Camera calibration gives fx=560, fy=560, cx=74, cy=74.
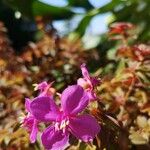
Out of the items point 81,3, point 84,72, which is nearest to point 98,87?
point 84,72

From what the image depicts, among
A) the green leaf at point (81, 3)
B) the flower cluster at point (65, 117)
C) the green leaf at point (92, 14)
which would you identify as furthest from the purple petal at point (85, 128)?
the green leaf at point (81, 3)

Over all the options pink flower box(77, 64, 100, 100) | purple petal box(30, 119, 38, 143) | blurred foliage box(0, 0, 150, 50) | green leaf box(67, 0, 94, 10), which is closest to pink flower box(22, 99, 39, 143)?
purple petal box(30, 119, 38, 143)

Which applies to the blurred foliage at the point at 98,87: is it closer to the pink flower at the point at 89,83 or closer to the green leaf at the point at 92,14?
the pink flower at the point at 89,83

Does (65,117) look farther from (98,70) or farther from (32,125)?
(98,70)

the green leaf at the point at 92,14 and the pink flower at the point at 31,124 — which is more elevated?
the green leaf at the point at 92,14

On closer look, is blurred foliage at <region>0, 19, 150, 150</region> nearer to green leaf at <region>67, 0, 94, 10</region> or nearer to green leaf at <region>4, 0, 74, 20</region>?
green leaf at <region>4, 0, 74, 20</region>

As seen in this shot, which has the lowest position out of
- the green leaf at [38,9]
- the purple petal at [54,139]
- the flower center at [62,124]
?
the purple petal at [54,139]

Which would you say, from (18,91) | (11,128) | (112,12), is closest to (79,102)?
(11,128)

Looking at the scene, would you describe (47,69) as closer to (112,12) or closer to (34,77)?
(34,77)
